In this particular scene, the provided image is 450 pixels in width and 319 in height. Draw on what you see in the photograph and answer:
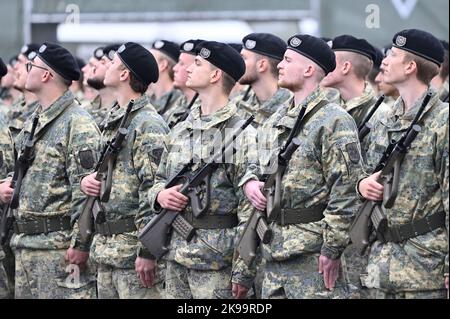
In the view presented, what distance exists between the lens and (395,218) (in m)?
7.50

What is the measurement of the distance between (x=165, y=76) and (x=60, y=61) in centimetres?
295

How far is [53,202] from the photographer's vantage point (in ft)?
30.3

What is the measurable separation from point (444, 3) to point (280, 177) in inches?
476

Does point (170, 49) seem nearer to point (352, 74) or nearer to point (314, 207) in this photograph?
point (352, 74)

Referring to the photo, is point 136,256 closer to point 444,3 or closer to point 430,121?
point 430,121

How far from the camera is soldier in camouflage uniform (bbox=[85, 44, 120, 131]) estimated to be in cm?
1148

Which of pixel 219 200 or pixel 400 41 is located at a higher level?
pixel 400 41

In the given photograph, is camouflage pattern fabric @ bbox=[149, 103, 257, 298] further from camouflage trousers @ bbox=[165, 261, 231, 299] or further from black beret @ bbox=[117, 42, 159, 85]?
black beret @ bbox=[117, 42, 159, 85]

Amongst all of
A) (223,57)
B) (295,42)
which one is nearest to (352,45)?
(223,57)

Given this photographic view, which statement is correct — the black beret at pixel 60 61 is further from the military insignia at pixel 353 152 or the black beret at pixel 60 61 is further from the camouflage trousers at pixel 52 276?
the military insignia at pixel 353 152

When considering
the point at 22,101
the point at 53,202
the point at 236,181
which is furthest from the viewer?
the point at 22,101
